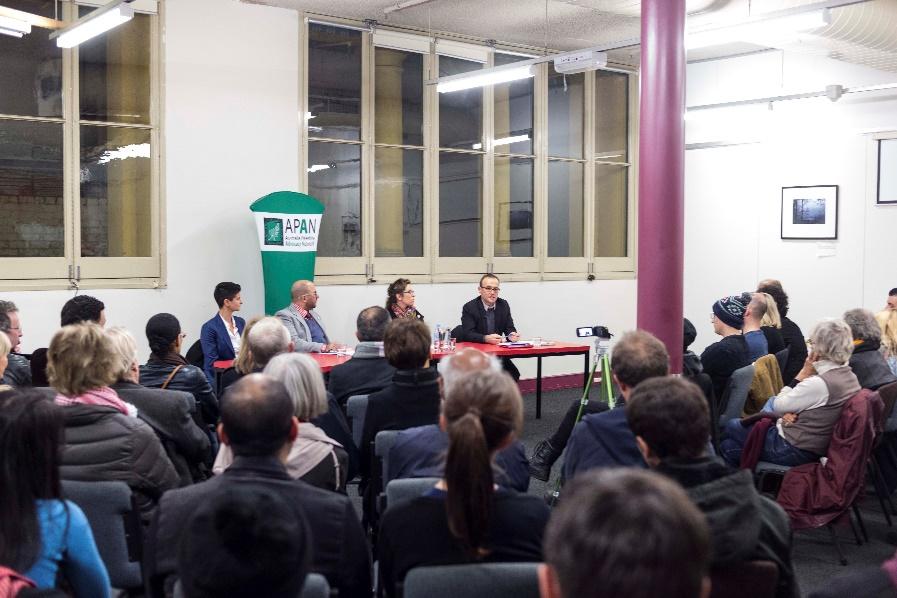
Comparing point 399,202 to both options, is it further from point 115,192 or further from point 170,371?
point 170,371

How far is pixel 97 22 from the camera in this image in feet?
19.5

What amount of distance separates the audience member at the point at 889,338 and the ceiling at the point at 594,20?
92.4 inches

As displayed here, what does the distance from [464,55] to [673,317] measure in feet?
15.2

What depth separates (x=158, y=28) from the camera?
754 centimetres

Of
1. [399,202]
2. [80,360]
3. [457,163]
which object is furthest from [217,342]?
[457,163]

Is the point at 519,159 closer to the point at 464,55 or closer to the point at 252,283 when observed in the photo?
the point at 464,55

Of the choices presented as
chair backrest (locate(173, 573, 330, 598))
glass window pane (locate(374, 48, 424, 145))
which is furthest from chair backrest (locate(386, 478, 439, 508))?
glass window pane (locate(374, 48, 424, 145))

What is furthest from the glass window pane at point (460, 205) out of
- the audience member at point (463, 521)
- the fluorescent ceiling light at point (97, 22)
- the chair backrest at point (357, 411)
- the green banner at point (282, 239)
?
the audience member at point (463, 521)

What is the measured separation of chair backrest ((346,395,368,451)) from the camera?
14.8 ft

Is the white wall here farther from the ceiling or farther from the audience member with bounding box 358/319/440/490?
the audience member with bounding box 358/319/440/490

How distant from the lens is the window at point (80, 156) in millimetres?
6973

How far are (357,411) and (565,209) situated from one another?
21.5ft

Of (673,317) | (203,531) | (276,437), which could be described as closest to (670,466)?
(276,437)

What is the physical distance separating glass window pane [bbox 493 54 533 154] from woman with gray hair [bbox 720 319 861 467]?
5.70 meters
